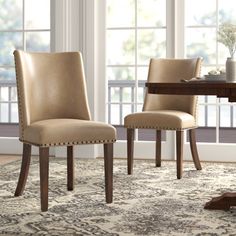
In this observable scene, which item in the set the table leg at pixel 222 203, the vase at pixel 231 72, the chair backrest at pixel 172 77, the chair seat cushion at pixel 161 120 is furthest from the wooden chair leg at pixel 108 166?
the chair backrest at pixel 172 77

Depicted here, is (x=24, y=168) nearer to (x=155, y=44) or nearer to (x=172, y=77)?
(x=172, y=77)

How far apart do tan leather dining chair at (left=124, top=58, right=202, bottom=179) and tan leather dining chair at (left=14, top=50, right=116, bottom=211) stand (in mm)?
858

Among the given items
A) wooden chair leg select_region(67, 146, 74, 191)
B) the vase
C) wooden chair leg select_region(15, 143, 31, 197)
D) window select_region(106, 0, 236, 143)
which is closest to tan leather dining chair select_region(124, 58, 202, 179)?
window select_region(106, 0, 236, 143)

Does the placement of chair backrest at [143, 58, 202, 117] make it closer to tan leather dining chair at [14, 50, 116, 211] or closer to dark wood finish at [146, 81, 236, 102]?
tan leather dining chair at [14, 50, 116, 211]

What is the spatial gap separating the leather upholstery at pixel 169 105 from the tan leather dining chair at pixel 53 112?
33.7 inches

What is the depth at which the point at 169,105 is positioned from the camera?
4.91 meters

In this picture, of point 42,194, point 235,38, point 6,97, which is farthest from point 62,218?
point 6,97

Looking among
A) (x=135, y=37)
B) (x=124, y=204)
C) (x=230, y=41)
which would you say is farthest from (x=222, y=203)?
(x=135, y=37)

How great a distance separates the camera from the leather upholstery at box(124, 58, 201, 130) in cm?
445

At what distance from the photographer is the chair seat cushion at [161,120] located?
174 inches

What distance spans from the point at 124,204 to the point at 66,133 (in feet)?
1.86

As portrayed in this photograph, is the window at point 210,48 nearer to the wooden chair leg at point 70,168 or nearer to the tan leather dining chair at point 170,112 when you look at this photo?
the tan leather dining chair at point 170,112

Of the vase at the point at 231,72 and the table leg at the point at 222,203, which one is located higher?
the vase at the point at 231,72

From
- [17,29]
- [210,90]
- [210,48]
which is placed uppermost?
[17,29]
